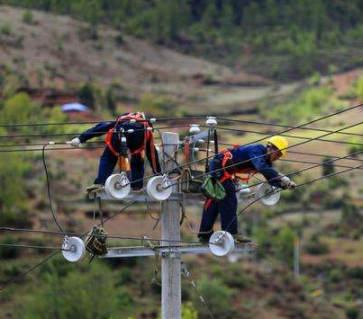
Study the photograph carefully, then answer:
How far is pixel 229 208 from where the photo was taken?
1809cm

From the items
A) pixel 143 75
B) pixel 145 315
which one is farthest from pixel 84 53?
pixel 145 315

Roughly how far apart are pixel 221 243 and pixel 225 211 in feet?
3.10

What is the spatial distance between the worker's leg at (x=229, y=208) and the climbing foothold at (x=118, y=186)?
138 centimetres

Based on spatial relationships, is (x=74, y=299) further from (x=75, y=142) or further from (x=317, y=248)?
(x=75, y=142)

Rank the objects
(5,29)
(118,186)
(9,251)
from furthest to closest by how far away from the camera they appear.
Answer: (5,29), (9,251), (118,186)

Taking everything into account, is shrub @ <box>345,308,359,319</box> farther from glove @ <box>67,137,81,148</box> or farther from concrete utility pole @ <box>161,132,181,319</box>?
concrete utility pole @ <box>161,132,181,319</box>

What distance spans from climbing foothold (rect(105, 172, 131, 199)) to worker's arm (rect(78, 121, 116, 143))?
122 cm

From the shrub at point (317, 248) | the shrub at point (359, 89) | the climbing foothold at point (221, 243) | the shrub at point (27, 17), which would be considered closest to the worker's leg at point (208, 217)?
the climbing foothold at point (221, 243)

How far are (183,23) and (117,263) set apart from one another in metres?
115

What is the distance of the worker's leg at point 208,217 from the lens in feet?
60.1

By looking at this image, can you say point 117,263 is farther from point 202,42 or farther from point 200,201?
point 202,42

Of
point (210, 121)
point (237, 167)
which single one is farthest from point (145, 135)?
point (237, 167)

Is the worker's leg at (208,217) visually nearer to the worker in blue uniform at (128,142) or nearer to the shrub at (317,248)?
the worker in blue uniform at (128,142)

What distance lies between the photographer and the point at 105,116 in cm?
12106
